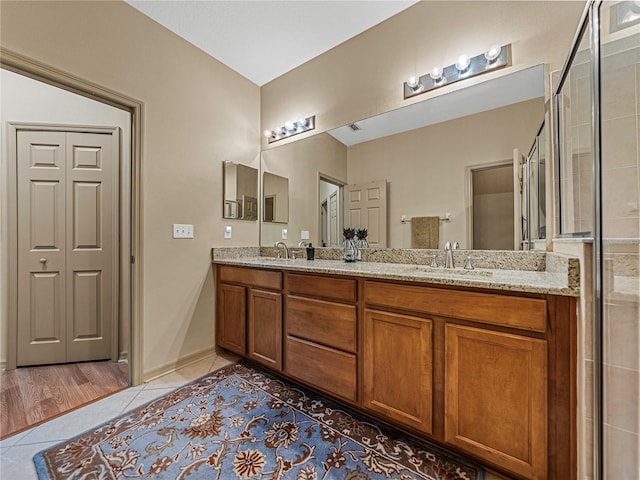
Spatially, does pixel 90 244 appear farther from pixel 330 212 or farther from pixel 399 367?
pixel 399 367

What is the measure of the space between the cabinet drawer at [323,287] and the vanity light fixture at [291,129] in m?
1.51

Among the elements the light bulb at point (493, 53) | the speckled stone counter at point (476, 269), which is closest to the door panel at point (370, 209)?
the speckled stone counter at point (476, 269)

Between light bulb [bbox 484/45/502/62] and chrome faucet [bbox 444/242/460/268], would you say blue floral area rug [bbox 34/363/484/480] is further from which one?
light bulb [bbox 484/45/502/62]

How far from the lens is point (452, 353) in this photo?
1.29 m

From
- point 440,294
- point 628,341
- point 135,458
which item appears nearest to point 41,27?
point 135,458

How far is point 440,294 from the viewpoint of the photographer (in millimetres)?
Answer: 1319

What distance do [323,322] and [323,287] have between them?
216 millimetres

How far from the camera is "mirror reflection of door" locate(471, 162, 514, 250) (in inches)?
67.7

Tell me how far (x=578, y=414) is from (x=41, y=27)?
3173 mm

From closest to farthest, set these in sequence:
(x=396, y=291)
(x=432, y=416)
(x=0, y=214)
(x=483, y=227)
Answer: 1. (x=432, y=416)
2. (x=396, y=291)
3. (x=483, y=227)
4. (x=0, y=214)

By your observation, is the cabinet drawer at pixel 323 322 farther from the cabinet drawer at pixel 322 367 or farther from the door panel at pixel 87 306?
the door panel at pixel 87 306

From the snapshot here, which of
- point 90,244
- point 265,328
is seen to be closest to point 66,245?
point 90,244

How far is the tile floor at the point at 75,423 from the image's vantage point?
1.29 meters

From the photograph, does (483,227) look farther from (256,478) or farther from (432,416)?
(256,478)
